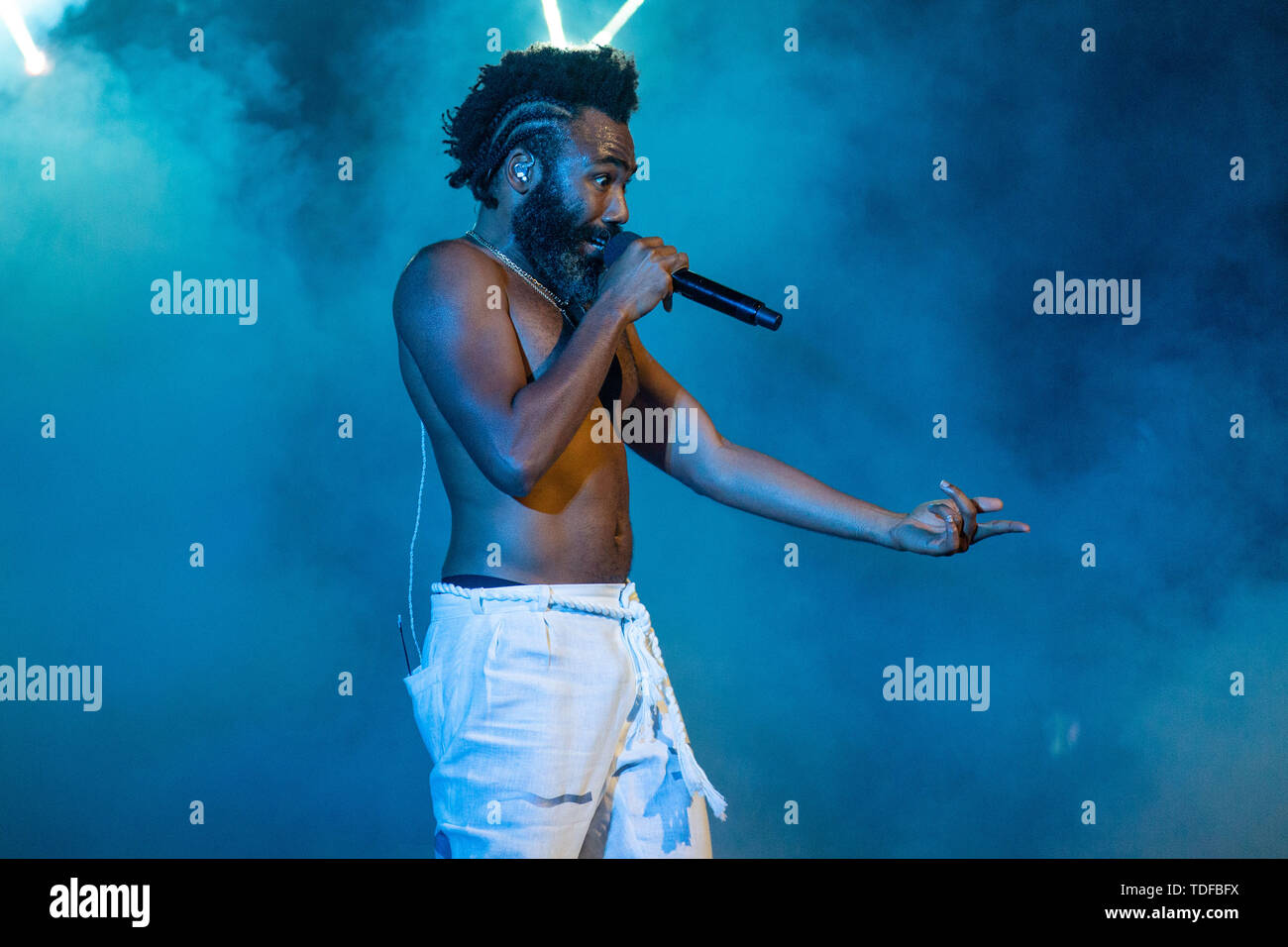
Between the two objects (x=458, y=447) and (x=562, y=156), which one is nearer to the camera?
(x=458, y=447)

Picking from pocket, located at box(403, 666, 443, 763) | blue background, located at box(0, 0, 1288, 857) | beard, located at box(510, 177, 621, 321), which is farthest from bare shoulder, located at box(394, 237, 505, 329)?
blue background, located at box(0, 0, 1288, 857)

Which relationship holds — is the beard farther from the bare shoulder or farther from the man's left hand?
the man's left hand

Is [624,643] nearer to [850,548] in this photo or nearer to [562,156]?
[562,156]

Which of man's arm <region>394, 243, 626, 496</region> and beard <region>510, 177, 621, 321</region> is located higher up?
beard <region>510, 177, 621, 321</region>

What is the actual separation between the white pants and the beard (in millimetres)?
492

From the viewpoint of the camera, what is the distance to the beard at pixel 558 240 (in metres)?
1.94

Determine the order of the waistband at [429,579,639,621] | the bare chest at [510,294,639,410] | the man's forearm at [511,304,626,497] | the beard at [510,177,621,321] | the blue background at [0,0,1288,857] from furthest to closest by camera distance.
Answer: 1. the blue background at [0,0,1288,857]
2. the beard at [510,177,621,321]
3. the bare chest at [510,294,639,410]
4. the waistband at [429,579,639,621]
5. the man's forearm at [511,304,626,497]

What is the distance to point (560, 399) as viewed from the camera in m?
1.63

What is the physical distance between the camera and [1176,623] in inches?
134

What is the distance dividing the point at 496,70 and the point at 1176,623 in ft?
7.98

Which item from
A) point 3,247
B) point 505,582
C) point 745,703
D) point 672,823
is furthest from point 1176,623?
point 3,247

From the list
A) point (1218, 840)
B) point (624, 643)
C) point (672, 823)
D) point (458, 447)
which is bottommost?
point (1218, 840)

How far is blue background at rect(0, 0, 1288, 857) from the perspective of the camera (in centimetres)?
314

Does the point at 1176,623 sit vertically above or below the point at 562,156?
below
